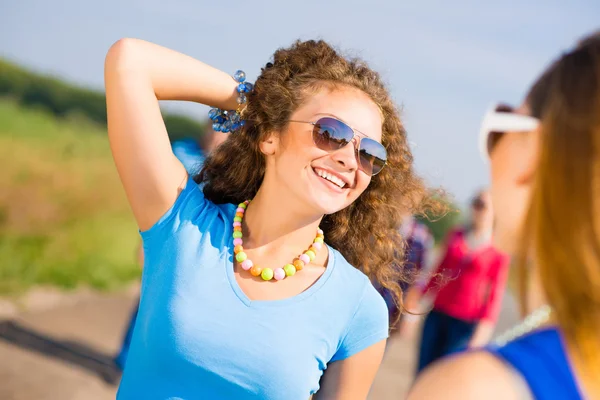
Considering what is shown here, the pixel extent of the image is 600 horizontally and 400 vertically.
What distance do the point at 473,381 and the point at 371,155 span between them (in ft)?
3.81

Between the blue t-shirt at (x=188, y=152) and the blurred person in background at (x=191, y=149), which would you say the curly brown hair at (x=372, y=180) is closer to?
the blue t-shirt at (x=188, y=152)

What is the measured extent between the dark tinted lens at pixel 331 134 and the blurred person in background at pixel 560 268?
0.96m

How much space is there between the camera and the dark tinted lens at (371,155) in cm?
209

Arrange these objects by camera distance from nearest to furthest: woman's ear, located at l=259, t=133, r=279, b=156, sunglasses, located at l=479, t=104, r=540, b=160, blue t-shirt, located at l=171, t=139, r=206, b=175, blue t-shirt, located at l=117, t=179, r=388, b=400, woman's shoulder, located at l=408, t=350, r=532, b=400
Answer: woman's shoulder, located at l=408, t=350, r=532, b=400, sunglasses, located at l=479, t=104, r=540, b=160, blue t-shirt, located at l=117, t=179, r=388, b=400, woman's ear, located at l=259, t=133, r=279, b=156, blue t-shirt, located at l=171, t=139, r=206, b=175

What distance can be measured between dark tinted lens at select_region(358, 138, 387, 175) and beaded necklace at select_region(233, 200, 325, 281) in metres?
0.31

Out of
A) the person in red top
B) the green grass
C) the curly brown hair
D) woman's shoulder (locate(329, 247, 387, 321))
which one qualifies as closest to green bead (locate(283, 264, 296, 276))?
woman's shoulder (locate(329, 247, 387, 321))

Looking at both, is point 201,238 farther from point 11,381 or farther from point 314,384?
point 11,381

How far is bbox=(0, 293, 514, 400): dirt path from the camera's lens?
4517mm

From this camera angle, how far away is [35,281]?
632cm

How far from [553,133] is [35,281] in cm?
615

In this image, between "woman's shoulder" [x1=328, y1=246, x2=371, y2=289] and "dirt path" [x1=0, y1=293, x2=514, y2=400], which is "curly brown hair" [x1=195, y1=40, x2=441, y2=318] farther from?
"dirt path" [x1=0, y1=293, x2=514, y2=400]

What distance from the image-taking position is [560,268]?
1063 millimetres

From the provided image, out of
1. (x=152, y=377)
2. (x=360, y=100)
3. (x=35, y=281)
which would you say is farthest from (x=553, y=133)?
(x=35, y=281)

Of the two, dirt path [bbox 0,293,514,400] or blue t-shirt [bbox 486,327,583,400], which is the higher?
blue t-shirt [bbox 486,327,583,400]
